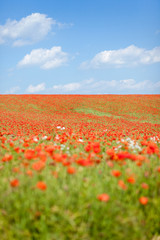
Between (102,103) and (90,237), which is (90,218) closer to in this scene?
(90,237)

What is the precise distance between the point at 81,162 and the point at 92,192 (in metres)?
0.42

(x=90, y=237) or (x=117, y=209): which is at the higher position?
(x=117, y=209)

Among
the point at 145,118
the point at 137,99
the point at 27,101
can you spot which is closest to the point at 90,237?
the point at 145,118

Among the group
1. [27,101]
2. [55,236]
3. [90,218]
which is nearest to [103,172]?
[90,218]

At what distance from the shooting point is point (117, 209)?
2535 mm

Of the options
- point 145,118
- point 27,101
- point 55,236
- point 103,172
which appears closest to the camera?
point 55,236

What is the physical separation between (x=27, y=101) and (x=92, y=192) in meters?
→ 30.9

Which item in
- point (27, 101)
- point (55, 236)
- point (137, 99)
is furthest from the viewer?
point (137, 99)

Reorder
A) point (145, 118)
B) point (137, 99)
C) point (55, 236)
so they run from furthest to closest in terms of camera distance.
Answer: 1. point (137, 99)
2. point (145, 118)
3. point (55, 236)

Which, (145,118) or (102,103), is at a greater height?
(102,103)

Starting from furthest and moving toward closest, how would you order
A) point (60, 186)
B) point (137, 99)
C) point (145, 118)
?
1. point (137, 99)
2. point (145, 118)
3. point (60, 186)

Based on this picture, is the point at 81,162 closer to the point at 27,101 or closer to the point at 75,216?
the point at 75,216

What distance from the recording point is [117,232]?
2.49m

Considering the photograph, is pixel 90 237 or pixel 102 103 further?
pixel 102 103
